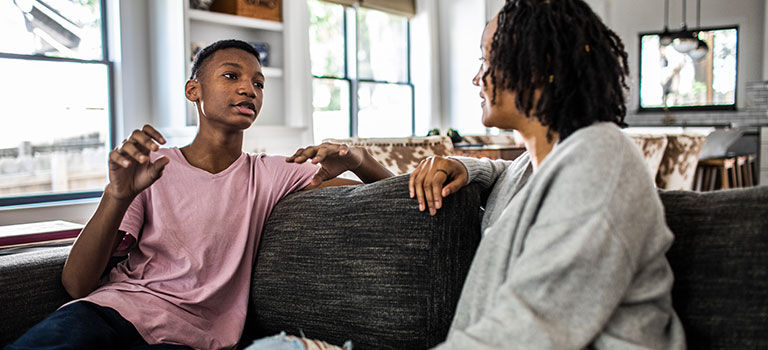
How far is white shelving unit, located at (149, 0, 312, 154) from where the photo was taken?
14.4ft

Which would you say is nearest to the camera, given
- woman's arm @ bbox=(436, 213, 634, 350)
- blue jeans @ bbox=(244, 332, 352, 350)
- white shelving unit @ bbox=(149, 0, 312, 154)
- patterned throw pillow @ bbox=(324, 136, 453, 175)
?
woman's arm @ bbox=(436, 213, 634, 350)

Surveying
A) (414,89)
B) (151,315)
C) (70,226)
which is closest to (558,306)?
(151,315)

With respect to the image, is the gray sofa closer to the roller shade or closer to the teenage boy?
the teenage boy

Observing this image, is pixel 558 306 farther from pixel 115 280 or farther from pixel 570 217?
pixel 115 280

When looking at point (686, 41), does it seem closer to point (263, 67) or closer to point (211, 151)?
point (263, 67)

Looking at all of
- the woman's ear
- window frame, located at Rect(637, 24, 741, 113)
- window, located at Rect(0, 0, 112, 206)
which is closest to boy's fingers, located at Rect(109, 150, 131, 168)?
the woman's ear

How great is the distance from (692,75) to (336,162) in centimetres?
846

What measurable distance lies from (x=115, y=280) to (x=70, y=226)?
2.58 feet

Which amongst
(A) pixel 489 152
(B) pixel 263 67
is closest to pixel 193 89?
(A) pixel 489 152

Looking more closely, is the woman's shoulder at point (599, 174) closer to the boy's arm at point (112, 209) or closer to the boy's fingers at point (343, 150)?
the boy's fingers at point (343, 150)

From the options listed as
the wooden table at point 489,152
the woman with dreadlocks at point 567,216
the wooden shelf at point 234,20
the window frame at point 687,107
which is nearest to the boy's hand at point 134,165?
the woman with dreadlocks at point 567,216

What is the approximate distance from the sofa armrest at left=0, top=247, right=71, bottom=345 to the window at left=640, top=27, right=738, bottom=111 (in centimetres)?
831

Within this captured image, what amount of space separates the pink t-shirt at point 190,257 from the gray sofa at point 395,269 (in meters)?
0.06

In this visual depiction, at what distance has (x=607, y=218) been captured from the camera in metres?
0.98
